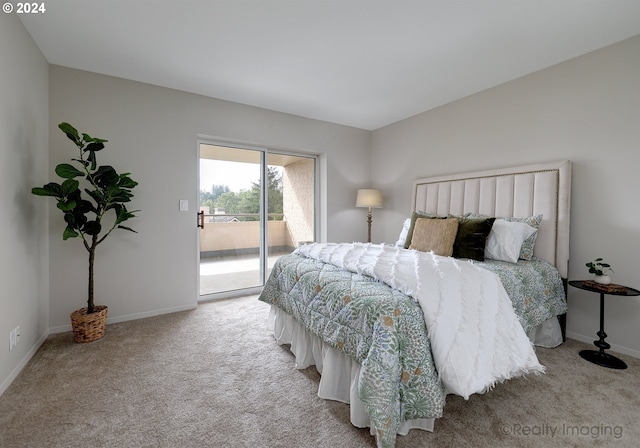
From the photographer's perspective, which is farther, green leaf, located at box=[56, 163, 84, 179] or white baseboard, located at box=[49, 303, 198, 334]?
white baseboard, located at box=[49, 303, 198, 334]

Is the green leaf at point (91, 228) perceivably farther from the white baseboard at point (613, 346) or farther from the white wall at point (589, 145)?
the white baseboard at point (613, 346)

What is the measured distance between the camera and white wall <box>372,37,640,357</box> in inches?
90.5

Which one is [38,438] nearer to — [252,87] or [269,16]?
[269,16]

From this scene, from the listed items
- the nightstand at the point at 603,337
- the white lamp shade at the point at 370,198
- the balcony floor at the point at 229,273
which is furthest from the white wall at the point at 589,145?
the balcony floor at the point at 229,273

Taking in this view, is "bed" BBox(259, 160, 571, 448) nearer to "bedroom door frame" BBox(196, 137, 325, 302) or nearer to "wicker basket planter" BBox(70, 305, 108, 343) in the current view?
"bedroom door frame" BBox(196, 137, 325, 302)

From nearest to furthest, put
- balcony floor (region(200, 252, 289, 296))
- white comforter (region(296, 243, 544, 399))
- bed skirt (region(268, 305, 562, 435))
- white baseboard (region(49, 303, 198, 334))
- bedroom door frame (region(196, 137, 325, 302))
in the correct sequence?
white comforter (region(296, 243, 544, 399)), bed skirt (region(268, 305, 562, 435)), white baseboard (region(49, 303, 198, 334)), bedroom door frame (region(196, 137, 325, 302)), balcony floor (region(200, 252, 289, 296))

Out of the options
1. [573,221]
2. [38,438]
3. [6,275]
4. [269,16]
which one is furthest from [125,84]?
[573,221]

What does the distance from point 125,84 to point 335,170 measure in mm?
2806

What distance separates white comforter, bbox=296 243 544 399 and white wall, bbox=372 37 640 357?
4.72ft

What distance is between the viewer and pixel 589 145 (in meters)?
2.50

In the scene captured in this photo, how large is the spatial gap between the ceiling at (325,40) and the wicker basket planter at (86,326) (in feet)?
7.53

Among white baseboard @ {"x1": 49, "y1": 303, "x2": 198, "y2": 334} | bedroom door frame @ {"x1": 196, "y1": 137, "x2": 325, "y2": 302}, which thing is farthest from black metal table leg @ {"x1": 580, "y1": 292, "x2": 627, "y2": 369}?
white baseboard @ {"x1": 49, "y1": 303, "x2": 198, "y2": 334}

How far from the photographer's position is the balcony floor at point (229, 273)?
3.71 m

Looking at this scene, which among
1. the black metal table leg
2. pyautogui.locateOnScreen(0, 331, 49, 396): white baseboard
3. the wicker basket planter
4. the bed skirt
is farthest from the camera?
the wicker basket planter
